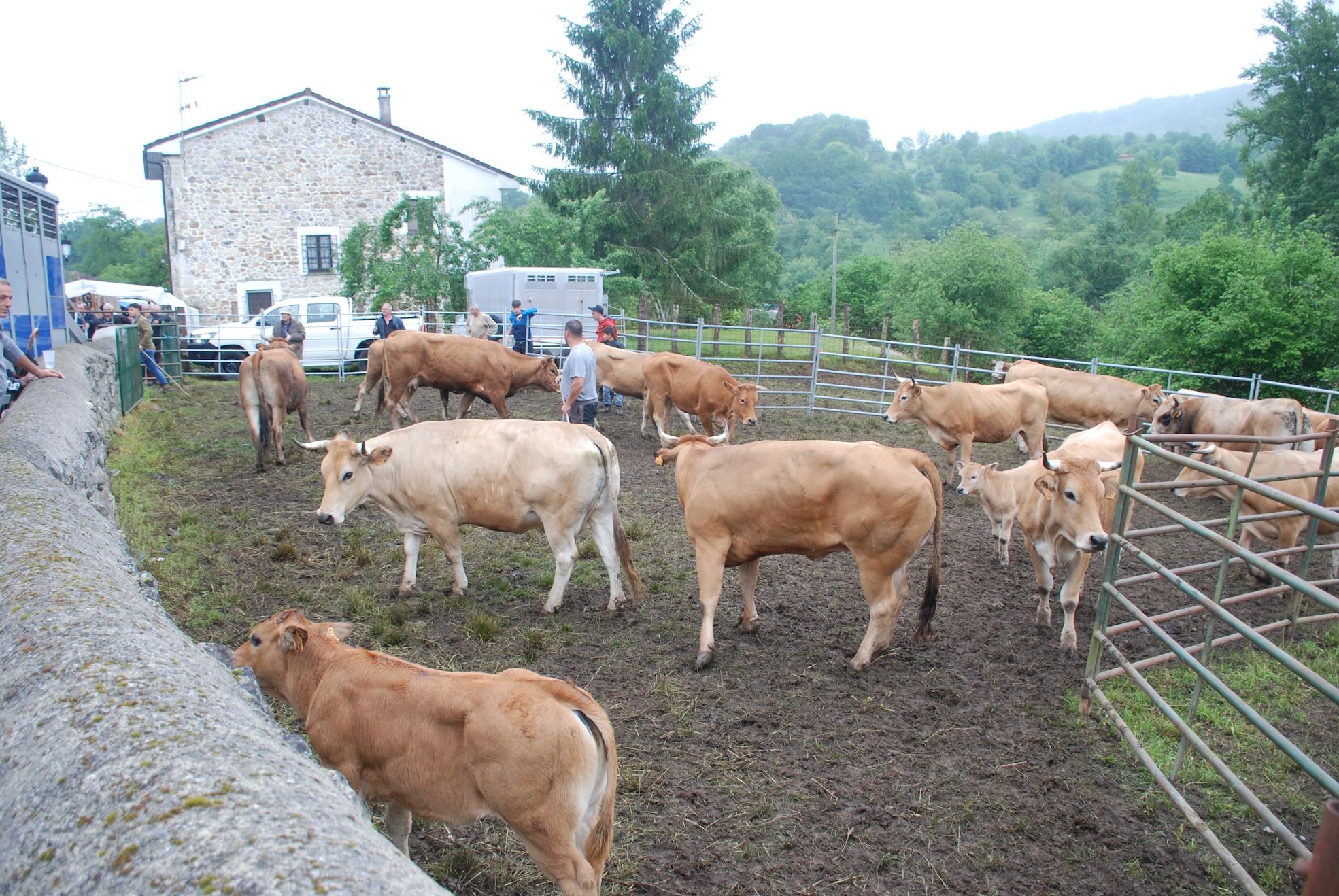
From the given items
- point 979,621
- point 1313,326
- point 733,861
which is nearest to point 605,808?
point 733,861

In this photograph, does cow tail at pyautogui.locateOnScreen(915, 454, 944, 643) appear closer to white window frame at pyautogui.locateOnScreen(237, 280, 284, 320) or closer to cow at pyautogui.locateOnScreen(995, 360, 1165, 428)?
cow at pyautogui.locateOnScreen(995, 360, 1165, 428)

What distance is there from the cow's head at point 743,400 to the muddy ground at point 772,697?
4150mm

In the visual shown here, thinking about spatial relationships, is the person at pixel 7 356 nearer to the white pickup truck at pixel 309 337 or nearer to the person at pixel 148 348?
Result: the person at pixel 148 348

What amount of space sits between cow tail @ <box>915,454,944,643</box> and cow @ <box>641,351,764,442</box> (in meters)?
7.87

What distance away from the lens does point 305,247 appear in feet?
95.8

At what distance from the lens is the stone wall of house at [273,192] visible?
92.2ft

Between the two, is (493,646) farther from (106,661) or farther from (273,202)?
(273,202)

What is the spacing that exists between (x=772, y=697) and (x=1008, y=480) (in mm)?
4142

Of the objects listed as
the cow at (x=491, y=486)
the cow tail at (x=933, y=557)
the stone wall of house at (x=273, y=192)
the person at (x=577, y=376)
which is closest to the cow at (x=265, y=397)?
the person at (x=577, y=376)

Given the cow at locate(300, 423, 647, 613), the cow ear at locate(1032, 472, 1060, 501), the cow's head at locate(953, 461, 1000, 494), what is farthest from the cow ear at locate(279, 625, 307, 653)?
the cow's head at locate(953, 461, 1000, 494)

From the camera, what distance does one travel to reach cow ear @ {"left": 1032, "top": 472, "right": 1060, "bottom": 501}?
652 centimetres

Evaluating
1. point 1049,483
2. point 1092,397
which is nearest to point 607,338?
point 1092,397

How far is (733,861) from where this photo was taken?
394cm

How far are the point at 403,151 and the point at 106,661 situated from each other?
30156mm
